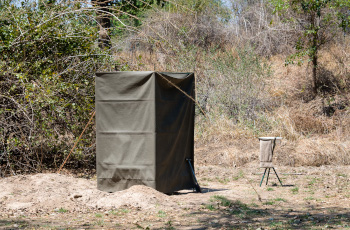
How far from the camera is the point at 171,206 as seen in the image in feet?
23.5

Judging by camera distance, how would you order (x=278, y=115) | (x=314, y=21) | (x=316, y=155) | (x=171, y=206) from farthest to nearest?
(x=314, y=21), (x=278, y=115), (x=316, y=155), (x=171, y=206)

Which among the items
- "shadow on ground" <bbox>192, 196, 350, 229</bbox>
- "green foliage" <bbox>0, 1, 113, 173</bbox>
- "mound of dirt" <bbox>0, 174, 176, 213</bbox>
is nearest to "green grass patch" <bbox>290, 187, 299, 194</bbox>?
"shadow on ground" <bbox>192, 196, 350, 229</bbox>

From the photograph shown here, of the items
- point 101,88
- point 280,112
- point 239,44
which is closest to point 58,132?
point 101,88

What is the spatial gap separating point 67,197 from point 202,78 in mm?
8968

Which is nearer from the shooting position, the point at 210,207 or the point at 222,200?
the point at 210,207

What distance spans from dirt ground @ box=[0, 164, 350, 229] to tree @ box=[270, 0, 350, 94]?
6.67 metres

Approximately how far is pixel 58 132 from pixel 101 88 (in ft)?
9.27

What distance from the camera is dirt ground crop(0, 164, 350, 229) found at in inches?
242

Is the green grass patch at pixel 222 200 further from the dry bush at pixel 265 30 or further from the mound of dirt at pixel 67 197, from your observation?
the dry bush at pixel 265 30

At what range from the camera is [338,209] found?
23.0 ft

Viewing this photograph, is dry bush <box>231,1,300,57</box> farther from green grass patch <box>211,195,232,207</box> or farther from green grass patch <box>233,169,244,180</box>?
green grass patch <box>211,195,232,207</box>

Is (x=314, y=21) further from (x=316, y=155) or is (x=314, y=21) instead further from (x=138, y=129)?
(x=138, y=129)

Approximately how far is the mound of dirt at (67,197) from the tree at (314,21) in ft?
29.1

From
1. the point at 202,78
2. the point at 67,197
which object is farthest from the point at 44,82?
the point at 202,78
